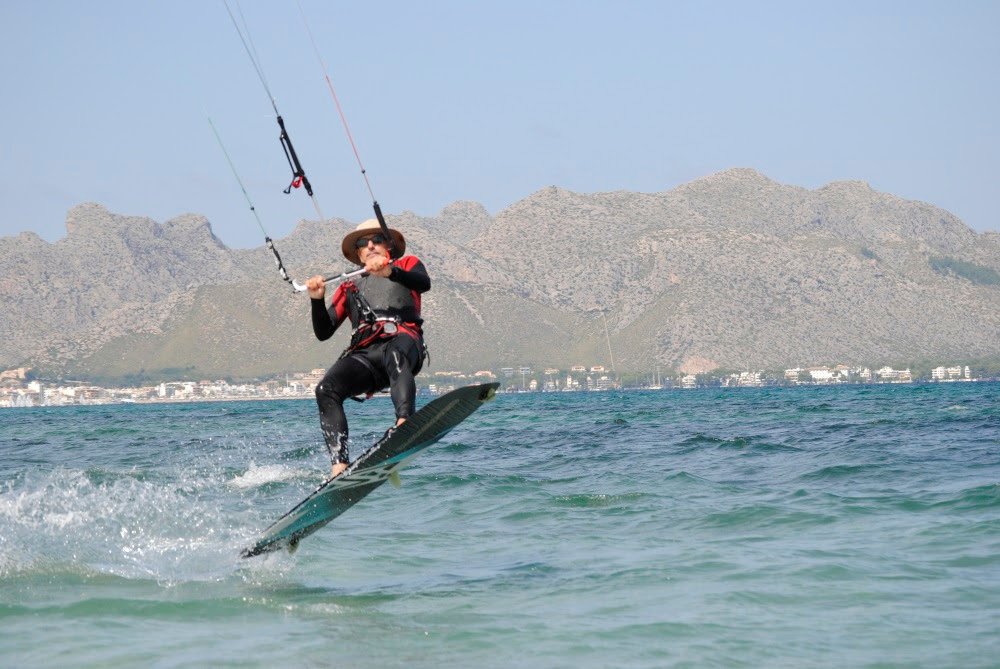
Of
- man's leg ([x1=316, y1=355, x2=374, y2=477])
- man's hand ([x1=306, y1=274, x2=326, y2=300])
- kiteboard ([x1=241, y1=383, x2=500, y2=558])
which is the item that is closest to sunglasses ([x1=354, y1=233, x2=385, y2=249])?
man's hand ([x1=306, y1=274, x2=326, y2=300])

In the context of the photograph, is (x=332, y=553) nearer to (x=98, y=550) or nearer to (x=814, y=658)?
(x=98, y=550)

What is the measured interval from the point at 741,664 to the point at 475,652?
1.66 m

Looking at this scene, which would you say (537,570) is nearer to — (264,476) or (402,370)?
(402,370)

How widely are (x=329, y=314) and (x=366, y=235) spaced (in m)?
0.71

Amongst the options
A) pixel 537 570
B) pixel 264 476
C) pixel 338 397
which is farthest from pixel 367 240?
pixel 264 476

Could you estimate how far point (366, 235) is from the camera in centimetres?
971

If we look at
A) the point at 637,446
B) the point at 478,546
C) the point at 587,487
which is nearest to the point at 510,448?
the point at 637,446

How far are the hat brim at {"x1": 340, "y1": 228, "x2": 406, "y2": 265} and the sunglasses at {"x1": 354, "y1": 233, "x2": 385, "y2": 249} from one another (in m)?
0.02

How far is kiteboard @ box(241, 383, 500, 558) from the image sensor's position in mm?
9367

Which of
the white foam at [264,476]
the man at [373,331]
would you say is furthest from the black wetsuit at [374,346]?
the white foam at [264,476]

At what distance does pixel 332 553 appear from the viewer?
11797mm

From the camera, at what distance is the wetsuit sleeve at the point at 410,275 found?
9.49 metres

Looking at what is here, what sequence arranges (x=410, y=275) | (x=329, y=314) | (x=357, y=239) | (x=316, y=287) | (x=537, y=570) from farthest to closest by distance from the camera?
1. (x=537, y=570)
2. (x=357, y=239)
3. (x=329, y=314)
4. (x=410, y=275)
5. (x=316, y=287)

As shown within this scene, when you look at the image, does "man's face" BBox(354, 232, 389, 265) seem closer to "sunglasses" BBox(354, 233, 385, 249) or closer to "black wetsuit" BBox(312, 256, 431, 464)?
"sunglasses" BBox(354, 233, 385, 249)
